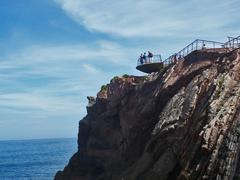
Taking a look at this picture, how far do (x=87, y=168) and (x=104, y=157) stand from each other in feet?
16.2

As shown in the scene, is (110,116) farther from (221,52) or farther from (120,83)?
(221,52)

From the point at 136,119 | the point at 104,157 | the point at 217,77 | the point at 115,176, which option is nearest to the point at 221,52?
the point at 217,77

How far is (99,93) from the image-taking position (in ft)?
251

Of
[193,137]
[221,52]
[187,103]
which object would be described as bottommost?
[193,137]

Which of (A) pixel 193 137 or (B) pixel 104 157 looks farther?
(B) pixel 104 157

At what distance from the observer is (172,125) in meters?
46.9

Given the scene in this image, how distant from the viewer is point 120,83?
6900cm

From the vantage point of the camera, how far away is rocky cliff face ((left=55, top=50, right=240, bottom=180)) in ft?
129

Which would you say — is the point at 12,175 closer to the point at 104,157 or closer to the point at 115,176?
the point at 104,157

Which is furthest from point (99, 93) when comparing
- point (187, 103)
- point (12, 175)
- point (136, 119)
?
point (12, 175)

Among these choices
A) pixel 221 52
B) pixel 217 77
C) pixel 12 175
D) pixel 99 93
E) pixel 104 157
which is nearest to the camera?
pixel 217 77

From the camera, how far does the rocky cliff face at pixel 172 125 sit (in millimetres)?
39281

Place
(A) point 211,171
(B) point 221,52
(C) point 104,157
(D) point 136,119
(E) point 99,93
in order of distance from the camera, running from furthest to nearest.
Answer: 1. (E) point 99,93
2. (C) point 104,157
3. (D) point 136,119
4. (B) point 221,52
5. (A) point 211,171

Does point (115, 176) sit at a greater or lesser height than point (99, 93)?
lesser
